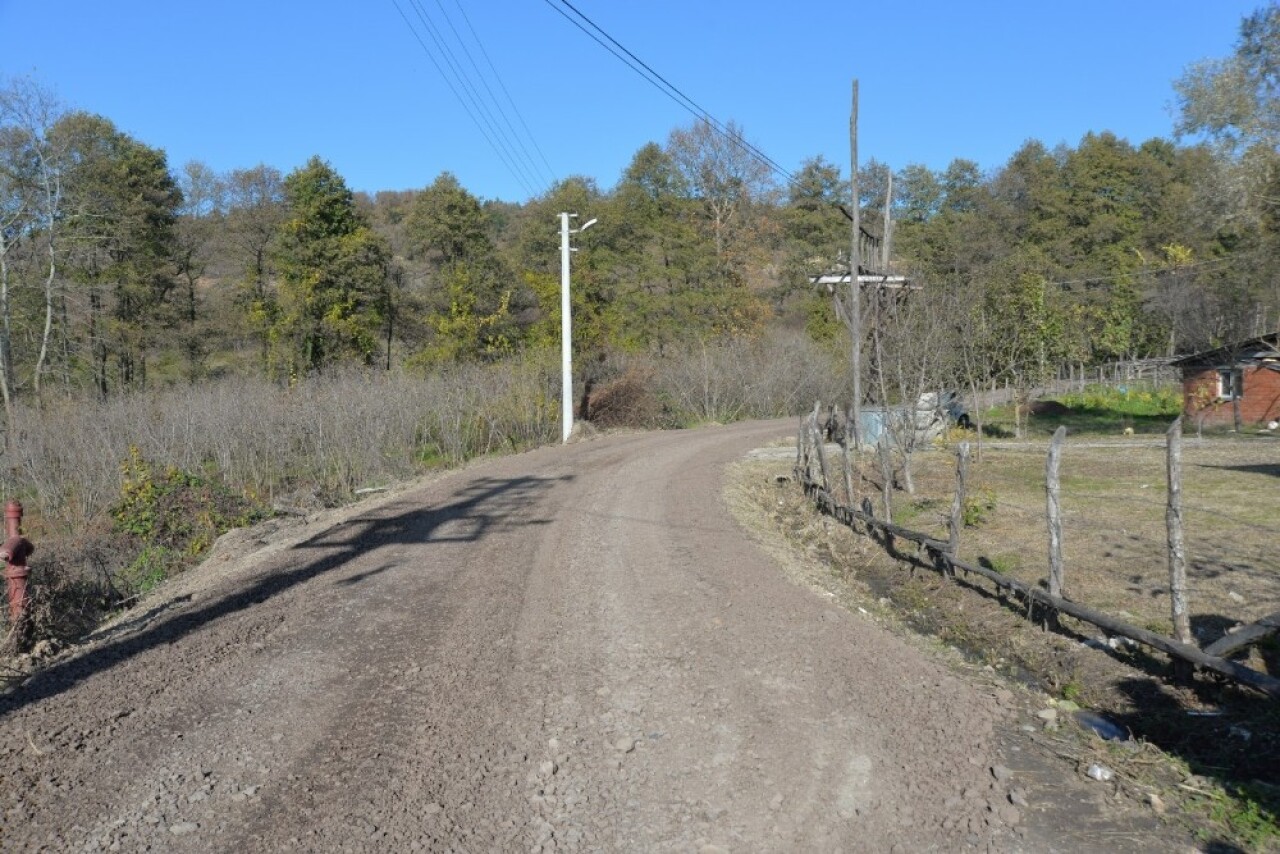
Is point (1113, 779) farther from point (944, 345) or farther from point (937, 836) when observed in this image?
point (944, 345)

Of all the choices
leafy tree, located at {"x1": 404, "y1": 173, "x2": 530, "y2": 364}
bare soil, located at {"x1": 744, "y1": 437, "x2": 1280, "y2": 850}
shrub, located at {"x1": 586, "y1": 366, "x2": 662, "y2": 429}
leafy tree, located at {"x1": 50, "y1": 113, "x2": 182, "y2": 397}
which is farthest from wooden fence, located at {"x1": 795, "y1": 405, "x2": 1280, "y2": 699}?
leafy tree, located at {"x1": 404, "y1": 173, "x2": 530, "y2": 364}

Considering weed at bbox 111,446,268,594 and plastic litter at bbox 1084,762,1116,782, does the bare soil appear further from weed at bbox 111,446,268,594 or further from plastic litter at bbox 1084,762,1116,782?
weed at bbox 111,446,268,594

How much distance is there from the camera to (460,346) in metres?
43.7

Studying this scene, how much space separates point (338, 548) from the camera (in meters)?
11.7

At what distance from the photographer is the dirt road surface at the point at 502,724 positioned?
454cm

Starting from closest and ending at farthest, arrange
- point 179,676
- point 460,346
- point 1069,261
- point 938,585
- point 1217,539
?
point 179,676 < point 938,585 < point 1217,539 < point 460,346 < point 1069,261

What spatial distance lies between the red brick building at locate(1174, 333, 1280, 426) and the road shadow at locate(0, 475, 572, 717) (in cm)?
2606

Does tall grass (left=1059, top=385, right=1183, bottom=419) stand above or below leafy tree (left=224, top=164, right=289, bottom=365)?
below

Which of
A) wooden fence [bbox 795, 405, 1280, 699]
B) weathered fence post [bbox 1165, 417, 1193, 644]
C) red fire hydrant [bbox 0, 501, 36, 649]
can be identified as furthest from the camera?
red fire hydrant [bbox 0, 501, 36, 649]

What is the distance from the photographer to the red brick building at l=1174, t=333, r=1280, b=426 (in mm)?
32969

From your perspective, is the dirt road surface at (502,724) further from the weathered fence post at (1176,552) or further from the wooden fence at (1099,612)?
the weathered fence post at (1176,552)

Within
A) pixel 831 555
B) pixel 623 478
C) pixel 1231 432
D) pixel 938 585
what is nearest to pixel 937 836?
pixel 938 585

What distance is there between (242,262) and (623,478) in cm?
3329

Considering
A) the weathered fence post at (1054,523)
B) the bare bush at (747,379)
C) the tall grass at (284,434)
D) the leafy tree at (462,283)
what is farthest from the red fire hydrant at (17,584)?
the leafy tree at (462,283)
